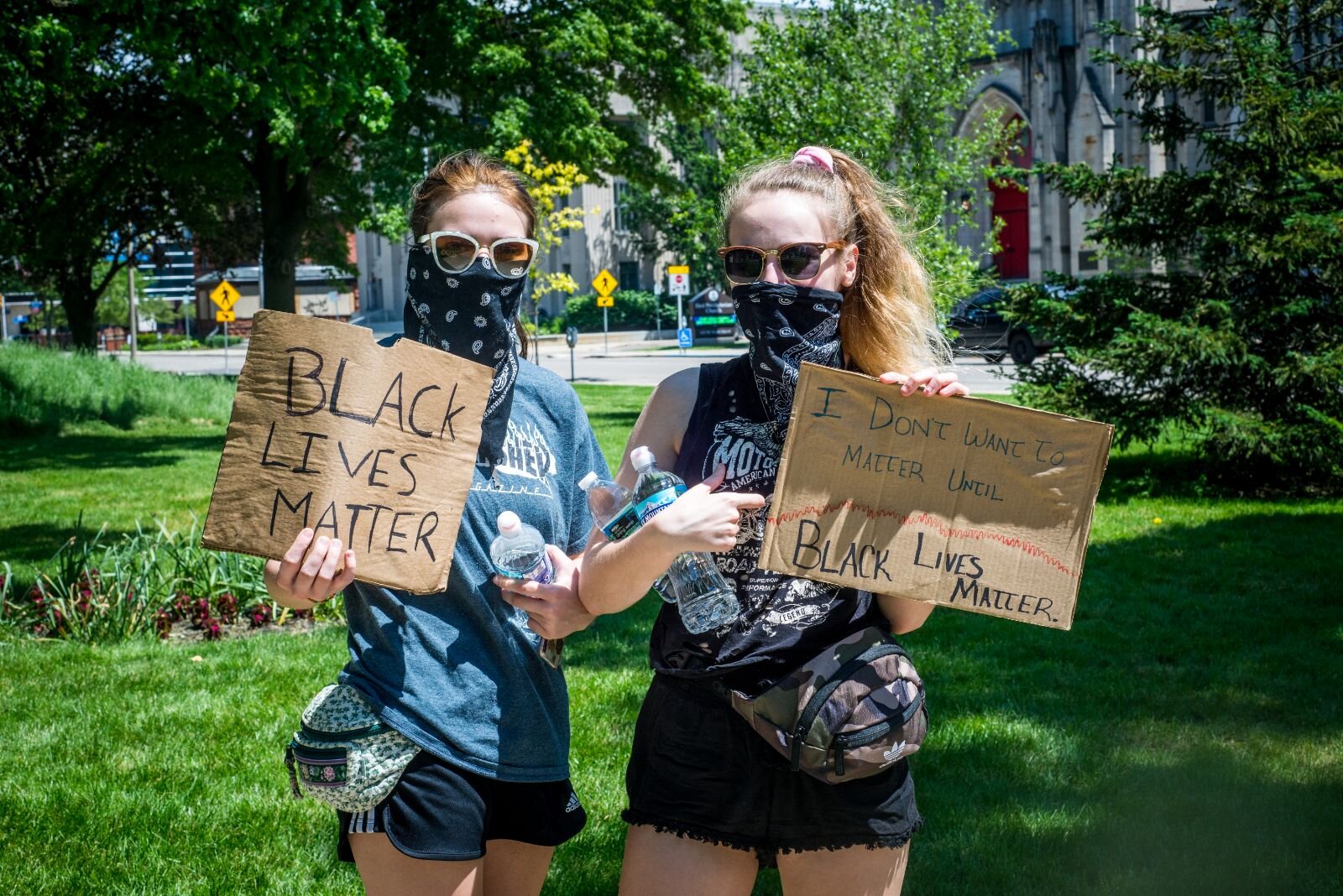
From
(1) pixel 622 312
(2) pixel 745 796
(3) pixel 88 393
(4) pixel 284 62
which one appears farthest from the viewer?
(1) pixel 622 312

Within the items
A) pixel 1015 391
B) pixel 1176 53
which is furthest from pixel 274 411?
pixel 1176 53

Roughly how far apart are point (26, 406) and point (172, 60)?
975 centimetres

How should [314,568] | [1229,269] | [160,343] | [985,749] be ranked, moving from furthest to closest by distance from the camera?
[160,343] < [1229,269] < [985,749] < [314,568]

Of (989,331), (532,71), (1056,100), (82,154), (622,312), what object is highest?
(1056,100)

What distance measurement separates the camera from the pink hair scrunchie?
2.54m

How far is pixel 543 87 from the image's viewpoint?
21625 mm

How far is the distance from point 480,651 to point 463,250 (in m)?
0.82

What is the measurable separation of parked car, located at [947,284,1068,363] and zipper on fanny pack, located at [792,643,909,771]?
910 millimetres

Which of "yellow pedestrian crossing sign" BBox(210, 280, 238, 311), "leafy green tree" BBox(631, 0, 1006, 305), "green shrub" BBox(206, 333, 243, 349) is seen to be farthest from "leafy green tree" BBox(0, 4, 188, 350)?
"green shrub" BBox(206, 333, 243, 349)

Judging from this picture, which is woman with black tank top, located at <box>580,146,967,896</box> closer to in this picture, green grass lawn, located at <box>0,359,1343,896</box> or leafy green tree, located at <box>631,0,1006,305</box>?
green grass lawn, located at <box>0,359,1343,896</box>

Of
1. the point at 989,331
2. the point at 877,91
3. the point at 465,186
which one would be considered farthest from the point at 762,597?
the point at 877,91

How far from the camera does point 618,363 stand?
37469 millimetres

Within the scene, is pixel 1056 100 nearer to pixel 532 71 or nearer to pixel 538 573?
pixel 532 71

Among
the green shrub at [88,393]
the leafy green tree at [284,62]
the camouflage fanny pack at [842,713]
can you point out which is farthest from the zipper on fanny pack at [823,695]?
the green shrub at [88,393]
